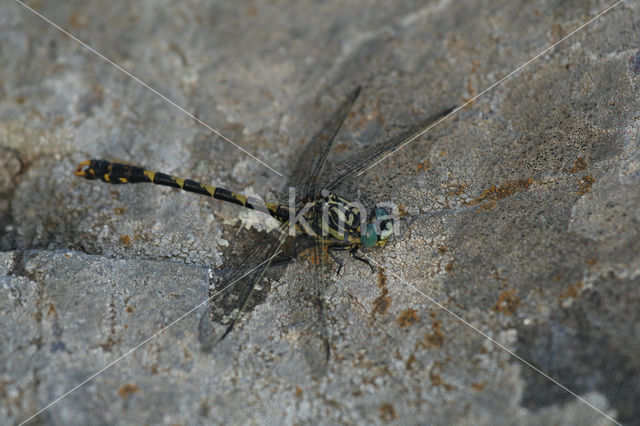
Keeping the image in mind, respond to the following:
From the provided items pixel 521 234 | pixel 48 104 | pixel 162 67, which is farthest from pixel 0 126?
pixel 521 234

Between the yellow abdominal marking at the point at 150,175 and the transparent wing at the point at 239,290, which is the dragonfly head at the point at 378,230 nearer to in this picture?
the transparent wing at the point at 239,290

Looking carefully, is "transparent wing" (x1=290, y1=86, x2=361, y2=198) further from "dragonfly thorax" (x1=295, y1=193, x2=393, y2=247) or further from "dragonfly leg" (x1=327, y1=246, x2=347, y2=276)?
"dragonfly leg" (x1=327, y1=246, x2=347, y2=276)

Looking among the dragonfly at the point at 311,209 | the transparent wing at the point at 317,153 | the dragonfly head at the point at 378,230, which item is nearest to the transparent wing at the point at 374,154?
the dragonfly at the point at 311,209

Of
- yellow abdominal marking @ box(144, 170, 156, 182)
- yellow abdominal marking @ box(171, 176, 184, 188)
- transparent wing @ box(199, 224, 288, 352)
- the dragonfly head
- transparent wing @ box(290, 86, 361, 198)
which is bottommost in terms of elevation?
transparent wing @ box(199, 224, 288, 352)

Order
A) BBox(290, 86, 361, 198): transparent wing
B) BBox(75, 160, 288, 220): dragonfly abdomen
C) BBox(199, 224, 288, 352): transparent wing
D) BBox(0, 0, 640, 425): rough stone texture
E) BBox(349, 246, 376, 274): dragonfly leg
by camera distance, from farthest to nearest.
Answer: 1. BBox(290, 86, 361, 198): transparent wing
2. BBox(75, 160, 288, 220): dragonfly abdomen
3. BBox(349, 246, 376, 274): dragonfly leg
4. BBox(199, 224, 288, 352): transparent wing
5. BBox(0, 0, 640, 425): rough stone texture

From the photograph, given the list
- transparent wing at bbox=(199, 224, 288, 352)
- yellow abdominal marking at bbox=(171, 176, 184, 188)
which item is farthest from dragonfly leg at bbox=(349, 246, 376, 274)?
yellow abdominal marking at bbox=(171, 176, 184, 188)

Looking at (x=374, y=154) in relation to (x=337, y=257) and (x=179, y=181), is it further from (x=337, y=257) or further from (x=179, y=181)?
(x=179, y=181)

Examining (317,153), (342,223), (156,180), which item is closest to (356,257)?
(342,223)
